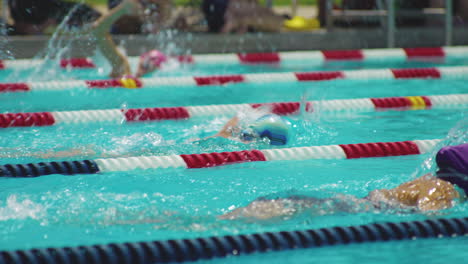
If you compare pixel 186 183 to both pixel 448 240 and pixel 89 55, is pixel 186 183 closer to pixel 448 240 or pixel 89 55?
pixel 448 240

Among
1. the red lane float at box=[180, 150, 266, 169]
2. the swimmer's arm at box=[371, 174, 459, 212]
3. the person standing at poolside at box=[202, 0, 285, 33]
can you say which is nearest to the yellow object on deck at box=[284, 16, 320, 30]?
the person standing at poolside at box=[202, 0, 285, 33]

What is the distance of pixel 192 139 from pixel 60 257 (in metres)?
1.70

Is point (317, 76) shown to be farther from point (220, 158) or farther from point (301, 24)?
point (301, 24)

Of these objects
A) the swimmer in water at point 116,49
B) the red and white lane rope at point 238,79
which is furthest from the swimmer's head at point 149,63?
the red and white lane rope at point 238,79

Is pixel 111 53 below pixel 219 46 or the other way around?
the other way around

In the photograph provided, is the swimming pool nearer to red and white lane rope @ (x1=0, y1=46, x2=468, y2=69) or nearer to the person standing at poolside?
red and white lane rope @ (x1=0, y1=46, x2=468, y2=69)

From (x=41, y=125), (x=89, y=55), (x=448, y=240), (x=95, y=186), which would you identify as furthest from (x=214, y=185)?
(x=89, y=55)

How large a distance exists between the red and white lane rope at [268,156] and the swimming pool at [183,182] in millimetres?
36

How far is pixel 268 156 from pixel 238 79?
7.52 feet

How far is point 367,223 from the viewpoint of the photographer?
235cm

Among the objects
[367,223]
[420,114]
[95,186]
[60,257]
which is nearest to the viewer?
[60,257]

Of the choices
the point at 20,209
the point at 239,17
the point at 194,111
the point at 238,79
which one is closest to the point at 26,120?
the point at 194,111

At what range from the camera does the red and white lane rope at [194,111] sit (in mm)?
3932

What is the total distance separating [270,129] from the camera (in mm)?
3322
